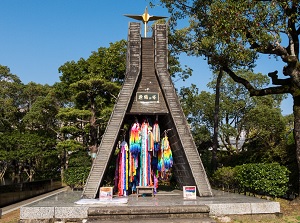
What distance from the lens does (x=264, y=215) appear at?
702 centimetres

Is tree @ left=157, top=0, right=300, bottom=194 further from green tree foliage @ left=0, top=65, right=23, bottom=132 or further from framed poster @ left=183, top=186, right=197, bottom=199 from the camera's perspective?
green tree foliage @ left=0, top=65, right=23, bottom=132

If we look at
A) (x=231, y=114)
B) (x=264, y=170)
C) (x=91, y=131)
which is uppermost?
(x=231, y=114)

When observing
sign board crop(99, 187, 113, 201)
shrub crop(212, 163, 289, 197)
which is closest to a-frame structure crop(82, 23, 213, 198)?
sign board crop(99, 187, 113, 201)

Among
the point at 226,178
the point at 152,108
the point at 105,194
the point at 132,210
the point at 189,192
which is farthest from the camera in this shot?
the point at 226,178

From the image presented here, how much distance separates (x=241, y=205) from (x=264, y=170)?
10.7 feet

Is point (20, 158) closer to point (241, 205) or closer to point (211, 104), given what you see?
point (211, 104)

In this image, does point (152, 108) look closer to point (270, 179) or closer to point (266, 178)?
point (266, 178)

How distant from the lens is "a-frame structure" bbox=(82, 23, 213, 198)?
330 inches

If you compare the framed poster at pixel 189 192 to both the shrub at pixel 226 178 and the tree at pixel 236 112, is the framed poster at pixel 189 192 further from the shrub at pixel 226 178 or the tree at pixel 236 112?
the tree at pixel 236 112

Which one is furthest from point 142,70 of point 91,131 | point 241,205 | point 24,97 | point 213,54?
point 24,97

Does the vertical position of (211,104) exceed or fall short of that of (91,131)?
it exceeds it

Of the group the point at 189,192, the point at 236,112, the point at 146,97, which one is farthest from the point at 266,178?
the point at 236,112

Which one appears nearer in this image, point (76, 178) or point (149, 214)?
point (149, 214)

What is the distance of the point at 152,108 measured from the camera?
9.54m
